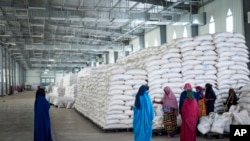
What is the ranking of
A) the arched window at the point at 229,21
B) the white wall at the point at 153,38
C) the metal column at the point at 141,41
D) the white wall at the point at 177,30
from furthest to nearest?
the metal column at the point at 141,41 < the white wall at the point at 153,38 < the white wall at the point at 177,30 < the arched window at the point at 229,21

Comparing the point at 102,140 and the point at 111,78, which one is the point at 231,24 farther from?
the point at 102,140

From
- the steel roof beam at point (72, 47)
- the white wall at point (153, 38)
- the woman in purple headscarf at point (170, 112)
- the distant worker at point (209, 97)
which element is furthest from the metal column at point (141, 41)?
the woman in purple headscarf at point (170, 112)

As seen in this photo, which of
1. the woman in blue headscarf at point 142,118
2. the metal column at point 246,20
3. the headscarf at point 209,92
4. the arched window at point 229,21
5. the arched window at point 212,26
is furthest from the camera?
the arched window at point 212,26

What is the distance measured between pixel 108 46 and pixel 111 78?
2174 cm

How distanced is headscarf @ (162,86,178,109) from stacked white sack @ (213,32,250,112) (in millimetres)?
1544

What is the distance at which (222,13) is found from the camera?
15617 mm

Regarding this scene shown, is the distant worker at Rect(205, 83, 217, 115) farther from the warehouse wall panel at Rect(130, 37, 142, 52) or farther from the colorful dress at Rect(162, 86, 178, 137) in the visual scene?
the warehouse wall panel at Rect(130, 37, 142, 52)

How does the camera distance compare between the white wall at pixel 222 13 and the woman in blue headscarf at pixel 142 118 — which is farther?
the white wall at pixel 222 13

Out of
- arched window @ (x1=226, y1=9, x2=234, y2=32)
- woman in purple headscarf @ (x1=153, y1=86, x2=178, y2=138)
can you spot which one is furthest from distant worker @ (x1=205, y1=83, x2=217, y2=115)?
arched window @ (x1=226, y1=9, x2=234, y2=32)

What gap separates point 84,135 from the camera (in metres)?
8.91

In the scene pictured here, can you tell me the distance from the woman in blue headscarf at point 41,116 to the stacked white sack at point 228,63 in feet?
15.2

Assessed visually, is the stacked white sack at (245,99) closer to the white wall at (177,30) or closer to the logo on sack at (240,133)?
the logo on sack at (240,133)

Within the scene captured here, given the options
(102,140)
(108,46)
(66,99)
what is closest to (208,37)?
(102,140)

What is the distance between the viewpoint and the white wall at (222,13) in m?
14.1
